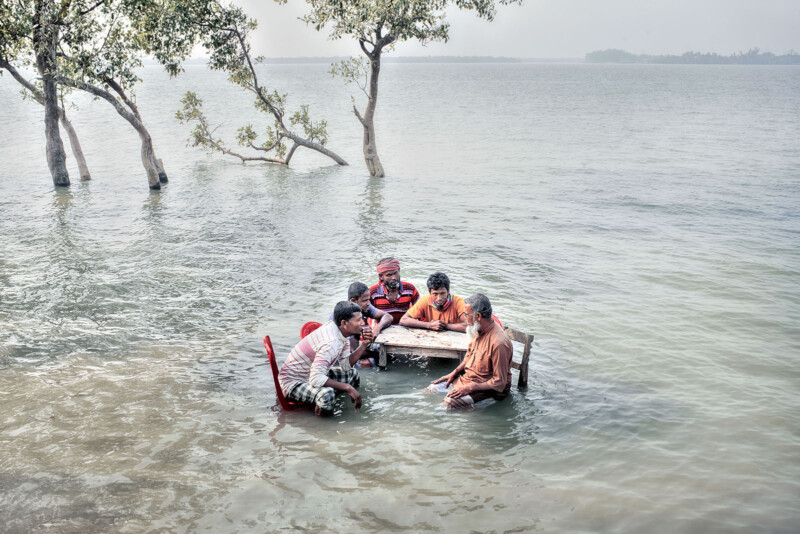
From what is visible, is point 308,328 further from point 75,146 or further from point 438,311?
point 75,146

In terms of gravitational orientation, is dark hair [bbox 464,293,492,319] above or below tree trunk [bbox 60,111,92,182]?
below

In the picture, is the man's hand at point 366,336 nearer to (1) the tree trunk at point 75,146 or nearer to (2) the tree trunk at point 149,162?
(2) the tree trunk at point 149,162

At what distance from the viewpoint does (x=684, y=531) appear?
21.4 feet

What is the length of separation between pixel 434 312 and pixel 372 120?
18589 millimetres

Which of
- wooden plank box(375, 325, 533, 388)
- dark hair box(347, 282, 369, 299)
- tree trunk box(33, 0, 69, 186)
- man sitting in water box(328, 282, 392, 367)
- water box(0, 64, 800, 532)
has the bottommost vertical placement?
water box(0, 64, 800, 532)

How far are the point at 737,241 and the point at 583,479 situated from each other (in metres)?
13.8

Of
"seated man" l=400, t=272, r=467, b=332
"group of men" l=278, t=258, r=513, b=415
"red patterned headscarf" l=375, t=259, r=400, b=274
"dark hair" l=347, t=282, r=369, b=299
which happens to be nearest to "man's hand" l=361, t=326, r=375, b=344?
"group of men" l=278, t=258, r=513, b=415

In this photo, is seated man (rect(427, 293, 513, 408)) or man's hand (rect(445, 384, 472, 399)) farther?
man's hand (rect(445, 384, 472, 399))

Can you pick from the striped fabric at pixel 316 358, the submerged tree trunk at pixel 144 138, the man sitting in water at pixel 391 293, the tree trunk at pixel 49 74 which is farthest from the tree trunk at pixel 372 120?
the striped fabric at pixel 316 358

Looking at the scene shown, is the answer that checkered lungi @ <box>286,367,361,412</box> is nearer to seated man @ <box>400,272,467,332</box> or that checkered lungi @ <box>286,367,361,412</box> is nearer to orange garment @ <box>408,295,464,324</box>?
seated man @ <box>400,272,467,332</box>

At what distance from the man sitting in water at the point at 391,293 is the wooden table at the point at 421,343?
534 millimetres

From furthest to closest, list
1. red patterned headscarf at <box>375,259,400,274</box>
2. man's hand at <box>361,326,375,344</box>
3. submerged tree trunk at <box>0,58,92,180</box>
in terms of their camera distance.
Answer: submerged tree trunk at <box>0,58,92,180</box> < red patterned headscarf at <box>375,259,400,274</box> < man's hand at <box>361,326,375,344</box>

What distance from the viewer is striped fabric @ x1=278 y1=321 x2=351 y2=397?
811cm

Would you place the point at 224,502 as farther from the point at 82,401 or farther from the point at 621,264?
the point at 621,264
